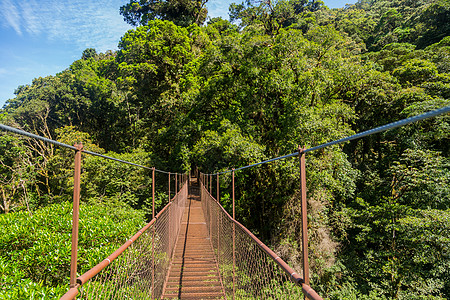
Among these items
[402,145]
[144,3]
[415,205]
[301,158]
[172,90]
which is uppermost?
[144,3]

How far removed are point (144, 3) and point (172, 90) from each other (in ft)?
42.2

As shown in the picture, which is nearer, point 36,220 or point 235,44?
point 36,220

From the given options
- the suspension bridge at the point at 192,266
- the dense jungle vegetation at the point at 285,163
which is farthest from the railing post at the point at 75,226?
the dense jungle vegetation at the point at 285,163

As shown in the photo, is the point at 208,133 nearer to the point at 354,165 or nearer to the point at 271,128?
the point at 271,128

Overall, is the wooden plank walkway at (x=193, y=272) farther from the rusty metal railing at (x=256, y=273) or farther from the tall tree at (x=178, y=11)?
the tall tree at (x=178, y=11)

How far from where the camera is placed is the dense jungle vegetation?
5.15 m

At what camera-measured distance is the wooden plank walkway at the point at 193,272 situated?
2.71 m

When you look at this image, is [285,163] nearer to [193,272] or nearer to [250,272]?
[193,272]

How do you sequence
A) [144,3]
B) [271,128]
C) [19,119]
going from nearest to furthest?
1. [271,128]
2. [19,119]
3. [144,3]

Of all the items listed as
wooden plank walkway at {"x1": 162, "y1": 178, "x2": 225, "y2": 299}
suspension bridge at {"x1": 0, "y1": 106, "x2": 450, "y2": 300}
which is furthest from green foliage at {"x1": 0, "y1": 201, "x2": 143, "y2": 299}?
wooden plank walkway at {"x1": 162, "y1": 178, "x2": 225, "y2": 299}

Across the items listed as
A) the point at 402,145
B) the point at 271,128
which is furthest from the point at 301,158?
the point at 402,145

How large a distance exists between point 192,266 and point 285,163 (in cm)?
428

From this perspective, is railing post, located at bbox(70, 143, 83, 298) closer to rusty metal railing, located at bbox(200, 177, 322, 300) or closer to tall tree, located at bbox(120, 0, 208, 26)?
rusty metal railing, located at bbox(200, 177, 322, 300)

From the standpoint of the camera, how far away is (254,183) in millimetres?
9039
